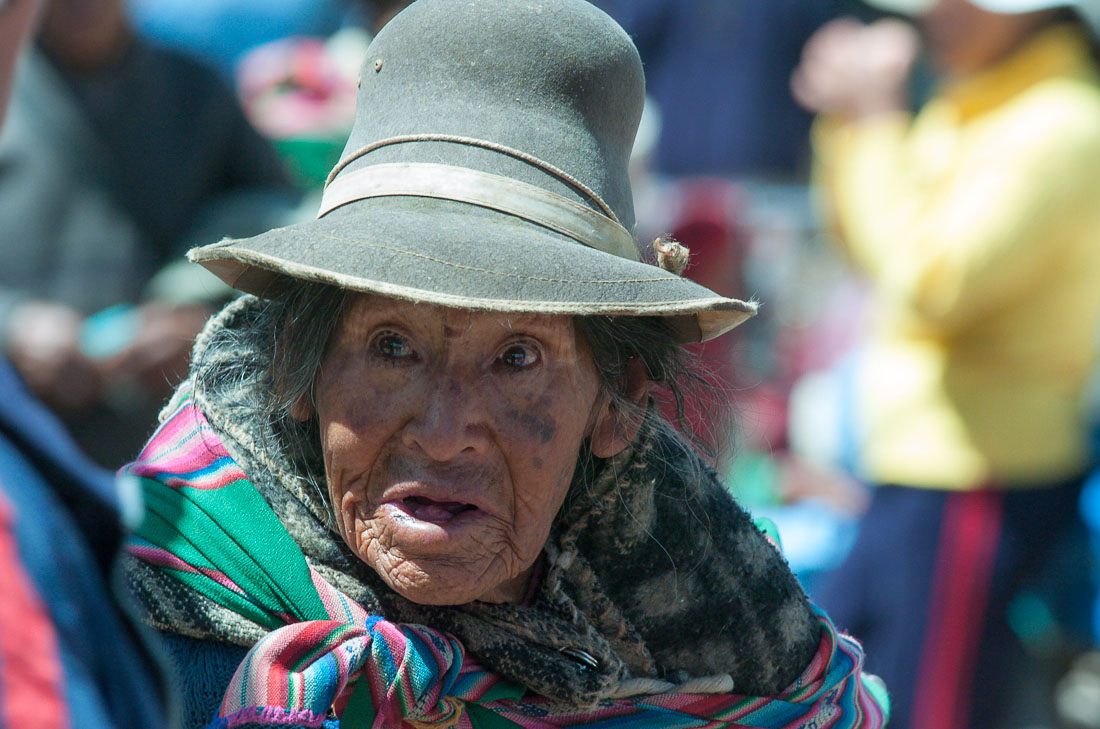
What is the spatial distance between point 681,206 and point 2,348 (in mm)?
2770

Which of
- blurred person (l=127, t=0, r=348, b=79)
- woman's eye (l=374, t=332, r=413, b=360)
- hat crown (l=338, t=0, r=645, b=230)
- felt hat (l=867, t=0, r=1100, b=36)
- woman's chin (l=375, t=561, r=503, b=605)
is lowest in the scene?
woman's chin (l=375, t=561, r=503, b=605)

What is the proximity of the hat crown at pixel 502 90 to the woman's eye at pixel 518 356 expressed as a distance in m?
0.25

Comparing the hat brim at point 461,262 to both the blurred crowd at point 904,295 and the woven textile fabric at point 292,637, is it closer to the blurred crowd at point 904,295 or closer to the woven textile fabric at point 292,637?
the woven textile fabric at point 292,637

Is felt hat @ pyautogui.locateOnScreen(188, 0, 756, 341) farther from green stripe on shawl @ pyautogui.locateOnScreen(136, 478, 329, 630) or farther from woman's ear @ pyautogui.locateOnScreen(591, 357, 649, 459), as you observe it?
green stripe on shawl @ pyautogui.locateOnScreen(136, 478, 329, 630)

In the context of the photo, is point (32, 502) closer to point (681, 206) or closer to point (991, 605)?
point (991, 605)

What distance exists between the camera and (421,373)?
2047 mm

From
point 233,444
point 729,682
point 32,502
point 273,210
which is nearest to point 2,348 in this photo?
point 273,210

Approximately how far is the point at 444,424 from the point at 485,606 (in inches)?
14.9

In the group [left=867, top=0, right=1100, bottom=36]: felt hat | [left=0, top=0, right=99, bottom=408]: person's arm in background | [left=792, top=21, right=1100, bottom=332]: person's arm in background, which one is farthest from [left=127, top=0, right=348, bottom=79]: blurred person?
[left=867, top=0, right=1100, bottom=36]: felt hat

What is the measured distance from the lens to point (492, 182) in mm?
2031

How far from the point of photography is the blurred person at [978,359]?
3.86 meters

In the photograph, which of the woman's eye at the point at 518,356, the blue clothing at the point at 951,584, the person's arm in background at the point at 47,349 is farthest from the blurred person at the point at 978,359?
the person's arm in background at the point at 47,349

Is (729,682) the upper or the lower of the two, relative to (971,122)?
lower

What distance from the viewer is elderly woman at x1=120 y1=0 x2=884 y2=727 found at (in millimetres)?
1941
